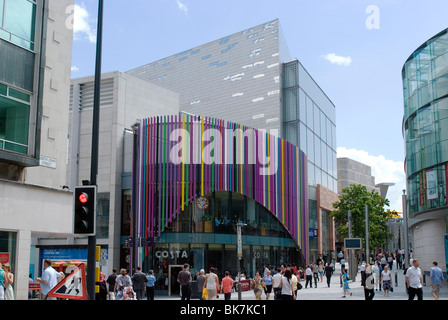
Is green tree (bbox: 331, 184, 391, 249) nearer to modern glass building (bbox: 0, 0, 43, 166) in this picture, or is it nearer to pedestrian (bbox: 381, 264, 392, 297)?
pedestrian (bbox: 381, 264, 392, 297)

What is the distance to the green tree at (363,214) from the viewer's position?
52.7 m

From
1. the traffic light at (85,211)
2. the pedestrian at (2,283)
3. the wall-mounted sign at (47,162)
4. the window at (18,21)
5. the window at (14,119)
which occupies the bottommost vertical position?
the pedestrian at (2,283)

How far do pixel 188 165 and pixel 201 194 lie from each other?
6.88 feet

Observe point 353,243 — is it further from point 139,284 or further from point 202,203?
→ point 139,284

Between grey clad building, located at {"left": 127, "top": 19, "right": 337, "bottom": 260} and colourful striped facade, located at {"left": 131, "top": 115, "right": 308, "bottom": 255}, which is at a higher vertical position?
grey clad building, located at {"left": 127, "top": 19, "right": 337, "bottom": 260}

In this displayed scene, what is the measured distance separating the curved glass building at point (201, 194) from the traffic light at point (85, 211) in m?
21.0

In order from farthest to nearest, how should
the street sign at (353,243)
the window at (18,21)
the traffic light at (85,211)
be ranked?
1. the street sign at (353,243)
2. the window at (18,21)
3. the traffic light at (85,211)

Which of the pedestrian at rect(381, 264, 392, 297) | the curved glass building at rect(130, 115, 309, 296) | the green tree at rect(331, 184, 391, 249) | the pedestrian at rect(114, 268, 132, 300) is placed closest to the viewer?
the pedestrian at rect(114, 268, 132, 300)

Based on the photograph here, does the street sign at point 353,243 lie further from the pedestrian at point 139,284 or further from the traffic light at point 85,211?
the traffic light at point 85,211

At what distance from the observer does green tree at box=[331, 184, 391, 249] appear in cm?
5270

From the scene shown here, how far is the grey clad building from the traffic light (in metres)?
42.4

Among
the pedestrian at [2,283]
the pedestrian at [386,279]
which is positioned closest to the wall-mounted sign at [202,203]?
the pedestrian at [386,279]

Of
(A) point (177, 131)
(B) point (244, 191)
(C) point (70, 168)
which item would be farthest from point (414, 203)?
(C) point (70, 168)

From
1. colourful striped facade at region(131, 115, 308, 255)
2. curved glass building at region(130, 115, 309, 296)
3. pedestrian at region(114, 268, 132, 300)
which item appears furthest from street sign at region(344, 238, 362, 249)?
pedestrian at region(114, 268, 132, 300)
